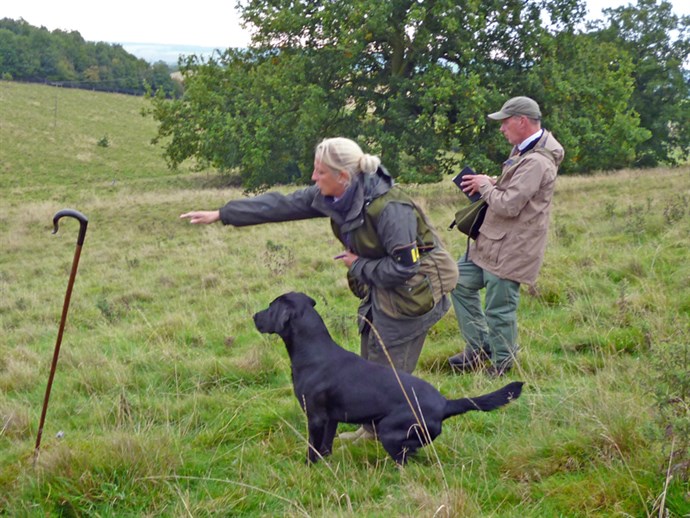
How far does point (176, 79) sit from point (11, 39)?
2181 centimetres

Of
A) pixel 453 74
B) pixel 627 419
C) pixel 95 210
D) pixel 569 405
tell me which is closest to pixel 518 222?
pixel 569 405

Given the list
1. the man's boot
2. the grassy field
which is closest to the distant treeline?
the grassy field

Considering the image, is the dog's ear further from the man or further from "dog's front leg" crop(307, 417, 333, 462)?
the man

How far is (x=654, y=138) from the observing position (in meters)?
34.0

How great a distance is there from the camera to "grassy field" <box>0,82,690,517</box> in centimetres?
330

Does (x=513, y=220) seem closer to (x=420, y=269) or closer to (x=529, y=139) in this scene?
(x=529, y=139)

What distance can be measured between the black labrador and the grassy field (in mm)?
174

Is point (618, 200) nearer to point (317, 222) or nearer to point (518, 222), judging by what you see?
point (317, 222)

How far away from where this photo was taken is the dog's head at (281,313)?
3941 millimetres

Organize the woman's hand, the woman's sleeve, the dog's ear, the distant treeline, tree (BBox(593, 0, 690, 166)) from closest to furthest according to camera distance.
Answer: the dog's ear
the woman's hand
the woman's sleeve
tree (BBox(593, 0, 690, 166))
the distant treeline

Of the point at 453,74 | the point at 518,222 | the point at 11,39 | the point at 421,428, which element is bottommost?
the point at 421,428

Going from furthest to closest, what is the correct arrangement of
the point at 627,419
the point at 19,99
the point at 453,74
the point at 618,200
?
the point at 19,99 < the point at 453,74 < the point at 618,200 < the point at 627,419

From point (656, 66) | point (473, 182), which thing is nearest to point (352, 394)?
point (473, 182)

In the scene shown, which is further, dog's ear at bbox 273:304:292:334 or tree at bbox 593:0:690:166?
tree at bbox 593:0:690:166
